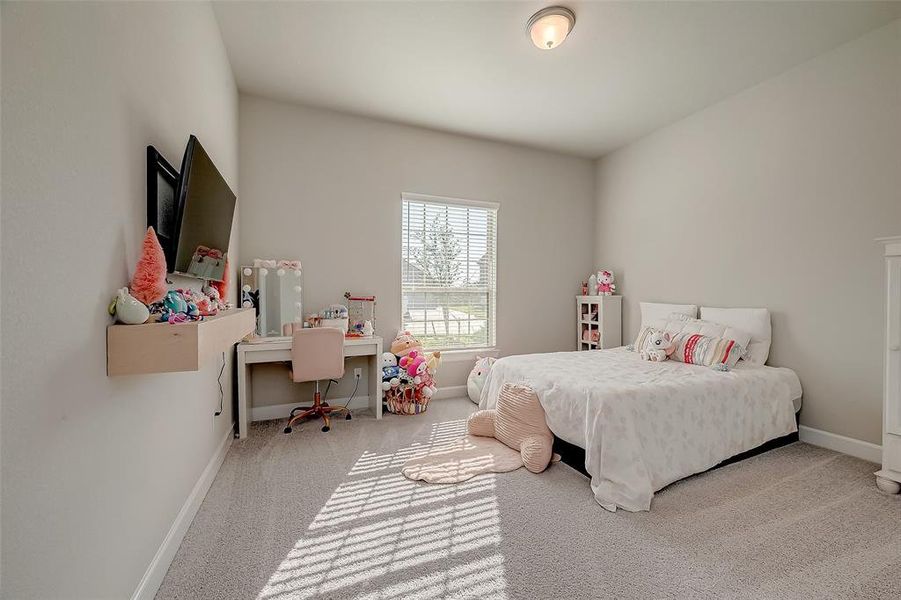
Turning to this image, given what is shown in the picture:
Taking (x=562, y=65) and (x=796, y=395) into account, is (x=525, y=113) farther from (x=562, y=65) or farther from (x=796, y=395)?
(x=796, y=395)

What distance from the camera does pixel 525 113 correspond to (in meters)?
3.72

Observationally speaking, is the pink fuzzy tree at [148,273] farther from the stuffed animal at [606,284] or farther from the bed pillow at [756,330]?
the stuffed animal at [606,284]

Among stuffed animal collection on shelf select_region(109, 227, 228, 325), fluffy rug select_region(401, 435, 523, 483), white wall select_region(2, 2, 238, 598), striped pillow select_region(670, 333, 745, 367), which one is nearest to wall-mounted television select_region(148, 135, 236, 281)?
white wall select_region(2, 2, 238, 598)

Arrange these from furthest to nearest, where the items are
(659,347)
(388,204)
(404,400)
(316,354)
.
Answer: (388,204), (404,400), (659,347), (316,354)

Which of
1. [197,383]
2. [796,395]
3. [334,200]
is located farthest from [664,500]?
[334,200]

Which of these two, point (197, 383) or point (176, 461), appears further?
point (197, 383)

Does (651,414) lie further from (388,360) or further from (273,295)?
(273,295)

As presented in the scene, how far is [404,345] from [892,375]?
3401 mm

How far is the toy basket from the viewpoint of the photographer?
11.7 ft

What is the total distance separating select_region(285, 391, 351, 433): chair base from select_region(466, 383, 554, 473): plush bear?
1.26m

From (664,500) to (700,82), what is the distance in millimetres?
3270

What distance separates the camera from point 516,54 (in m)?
2.82

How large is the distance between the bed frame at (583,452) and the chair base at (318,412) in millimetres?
1863

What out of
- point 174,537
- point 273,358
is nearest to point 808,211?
point 273,358
